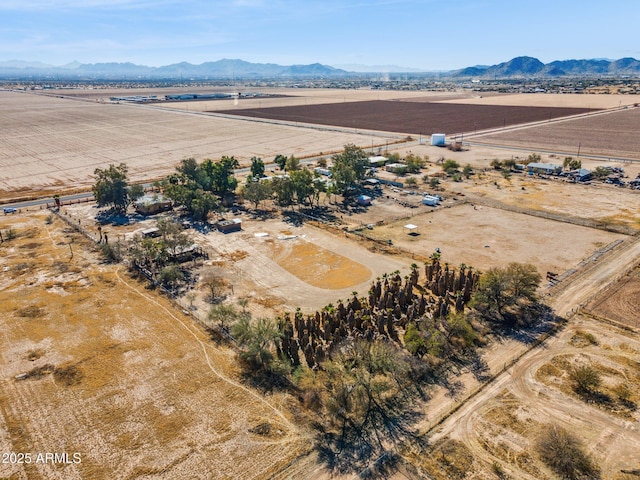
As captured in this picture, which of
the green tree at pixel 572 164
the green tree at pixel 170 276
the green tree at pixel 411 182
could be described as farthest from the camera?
the green tree at pixel 572 164

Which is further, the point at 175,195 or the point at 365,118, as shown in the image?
the point at 365,118

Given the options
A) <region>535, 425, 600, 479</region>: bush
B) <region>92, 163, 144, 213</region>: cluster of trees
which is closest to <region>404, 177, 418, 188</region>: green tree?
<region>92, 163, 144, 213</region>: cluster of trees

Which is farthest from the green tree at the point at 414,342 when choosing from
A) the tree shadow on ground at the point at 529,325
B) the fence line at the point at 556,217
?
the fence line at the point at 556,217

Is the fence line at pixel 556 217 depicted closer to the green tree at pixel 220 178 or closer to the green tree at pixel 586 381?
the green tree at pixel 586 381

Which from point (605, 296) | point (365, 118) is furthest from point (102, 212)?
point (365, 118)

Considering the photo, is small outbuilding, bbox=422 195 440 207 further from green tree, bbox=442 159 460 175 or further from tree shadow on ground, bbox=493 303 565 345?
tree shadow on ground, bbox=493 303 565 345

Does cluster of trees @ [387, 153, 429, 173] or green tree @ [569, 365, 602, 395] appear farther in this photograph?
cluster of trees @ [387, 153, 429, 173]

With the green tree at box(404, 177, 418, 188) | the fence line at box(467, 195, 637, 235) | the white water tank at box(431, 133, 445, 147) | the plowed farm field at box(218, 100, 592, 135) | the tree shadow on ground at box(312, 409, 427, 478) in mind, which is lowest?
the tree shadow on ground at box(312, 409, 427, 478)

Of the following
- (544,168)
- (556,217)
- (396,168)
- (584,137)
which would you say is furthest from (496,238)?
(584,137)

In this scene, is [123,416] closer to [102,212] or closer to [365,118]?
[102,212]
